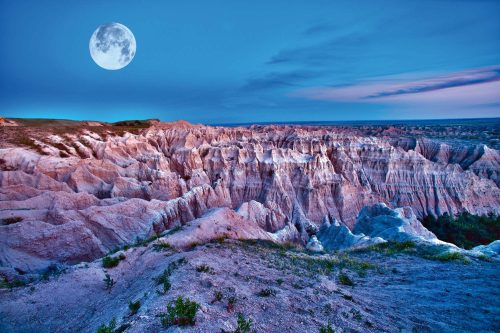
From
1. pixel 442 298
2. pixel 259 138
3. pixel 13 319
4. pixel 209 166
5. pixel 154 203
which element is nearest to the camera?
pixel 13 319

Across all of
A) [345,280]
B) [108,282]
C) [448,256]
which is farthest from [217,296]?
[448,256]

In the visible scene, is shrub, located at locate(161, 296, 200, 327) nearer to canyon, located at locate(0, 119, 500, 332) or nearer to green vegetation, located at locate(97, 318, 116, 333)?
canyon, located at locate(0, 119, 500, 332)

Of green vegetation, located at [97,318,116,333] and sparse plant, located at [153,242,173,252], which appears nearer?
green vegetation, located at [97,318,116,333]

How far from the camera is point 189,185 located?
3309 centimetres

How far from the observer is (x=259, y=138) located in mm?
59562

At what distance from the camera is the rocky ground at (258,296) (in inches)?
252

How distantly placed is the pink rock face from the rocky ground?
20.1 feet

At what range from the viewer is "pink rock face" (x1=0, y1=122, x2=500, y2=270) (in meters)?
16.2

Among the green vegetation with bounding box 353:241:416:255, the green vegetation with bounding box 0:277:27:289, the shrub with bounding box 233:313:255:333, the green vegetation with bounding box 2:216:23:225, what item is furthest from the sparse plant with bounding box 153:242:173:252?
the green vegetation with bounding box 353:241:416:255

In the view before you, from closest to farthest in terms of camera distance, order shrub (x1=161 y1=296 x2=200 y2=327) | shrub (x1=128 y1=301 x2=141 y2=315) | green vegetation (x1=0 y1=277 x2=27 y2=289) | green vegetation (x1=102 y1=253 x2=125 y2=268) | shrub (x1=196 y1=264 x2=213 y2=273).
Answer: shrub (x1=161 y1=296 x2=200 y2=327), shrub (x1=128 y1=301 x2=141 y2=315), shrub (x1=196 y1=264 x2=213 y2=273), green vegetation (x1=0 y1=277 x2=27 y2=289), green vegetation (x1=102 y1=253 x2=125 y2=268)

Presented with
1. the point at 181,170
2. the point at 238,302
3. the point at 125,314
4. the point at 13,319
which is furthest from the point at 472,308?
the point at 181,170

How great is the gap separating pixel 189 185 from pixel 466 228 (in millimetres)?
28563

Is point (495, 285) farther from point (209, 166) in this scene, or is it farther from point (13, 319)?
point (209, 166)

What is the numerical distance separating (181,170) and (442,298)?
35.2 m
